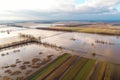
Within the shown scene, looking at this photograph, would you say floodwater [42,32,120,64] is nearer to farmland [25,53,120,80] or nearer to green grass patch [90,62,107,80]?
green grass patch [90,62,107,80]

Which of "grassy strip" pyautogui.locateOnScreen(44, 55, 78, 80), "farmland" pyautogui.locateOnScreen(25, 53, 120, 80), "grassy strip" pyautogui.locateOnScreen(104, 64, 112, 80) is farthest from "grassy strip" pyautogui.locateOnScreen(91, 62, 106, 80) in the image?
"grassy strip" pyautogui.locateOnScreen(44, 55, 78, 80)

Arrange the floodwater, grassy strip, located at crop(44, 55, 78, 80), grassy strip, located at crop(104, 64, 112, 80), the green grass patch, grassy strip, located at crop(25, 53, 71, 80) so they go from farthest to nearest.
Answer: the floodwater → grassy strip, located at crop(25, 53, 71, 80) → grassy strip, located at crop(44, 55, 78, 80) → the green grass patch → grassy strip, located at crop(104, 64, 112, 80)

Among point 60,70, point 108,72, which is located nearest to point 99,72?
point 108,72

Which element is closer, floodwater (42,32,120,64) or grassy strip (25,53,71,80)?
grassy strip (25,53,71,80)

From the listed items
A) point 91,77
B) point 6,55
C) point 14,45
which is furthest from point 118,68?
point 14,45

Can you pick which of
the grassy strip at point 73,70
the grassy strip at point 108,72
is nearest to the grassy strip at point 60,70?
the grassy strip at point 73,70

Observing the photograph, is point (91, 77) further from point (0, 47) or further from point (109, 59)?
point (0, 47)

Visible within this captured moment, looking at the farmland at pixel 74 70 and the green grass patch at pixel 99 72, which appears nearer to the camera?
the green grass patch at pixel 99 72

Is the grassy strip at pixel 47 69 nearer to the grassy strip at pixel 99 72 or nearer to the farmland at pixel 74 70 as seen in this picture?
the farmland at pixel 74 70
